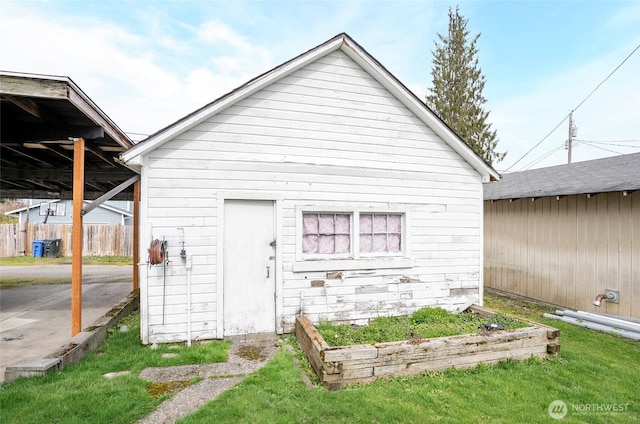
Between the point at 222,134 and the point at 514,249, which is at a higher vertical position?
the point at 222,134

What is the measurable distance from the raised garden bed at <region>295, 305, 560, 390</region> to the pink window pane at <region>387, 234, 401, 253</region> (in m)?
2.04

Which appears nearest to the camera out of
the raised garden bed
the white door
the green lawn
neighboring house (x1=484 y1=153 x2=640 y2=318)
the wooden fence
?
the green lawn

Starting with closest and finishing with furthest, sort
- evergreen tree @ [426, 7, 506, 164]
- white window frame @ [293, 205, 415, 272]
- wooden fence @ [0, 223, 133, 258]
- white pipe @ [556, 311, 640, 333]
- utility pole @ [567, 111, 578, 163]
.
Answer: white window frame @ [293, 205, 415, 272] → white pipe @ [556, 311, 640, 333] → wooden fence @ [0, 223, 133, 258] → utility pole @ [567, 111, 578, 163] → evergreen tree @ [426, 7, 506, 164]

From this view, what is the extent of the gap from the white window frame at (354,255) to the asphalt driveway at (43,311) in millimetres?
3849

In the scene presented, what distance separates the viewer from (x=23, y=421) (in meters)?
2.78

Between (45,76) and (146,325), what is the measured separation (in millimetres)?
3485

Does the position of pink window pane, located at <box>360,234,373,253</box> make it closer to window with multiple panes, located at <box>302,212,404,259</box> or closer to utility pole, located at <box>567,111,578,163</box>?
window with multiple panes, located at <box>302,212,404,259</box>

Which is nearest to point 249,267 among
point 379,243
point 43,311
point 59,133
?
point 379,243

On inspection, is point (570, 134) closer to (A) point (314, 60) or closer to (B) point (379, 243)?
(B) point (379, 243)

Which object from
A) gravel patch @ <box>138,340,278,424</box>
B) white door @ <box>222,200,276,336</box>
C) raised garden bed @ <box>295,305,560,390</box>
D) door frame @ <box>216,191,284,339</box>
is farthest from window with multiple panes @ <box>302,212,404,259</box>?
gravel patch @ <box>138,340,278,424</box>

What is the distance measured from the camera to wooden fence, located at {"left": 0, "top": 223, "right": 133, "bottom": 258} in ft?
58.4

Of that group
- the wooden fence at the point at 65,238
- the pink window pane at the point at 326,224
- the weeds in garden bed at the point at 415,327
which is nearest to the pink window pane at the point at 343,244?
the pink window pane at the point at 326,224

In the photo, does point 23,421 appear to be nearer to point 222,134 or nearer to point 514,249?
point 222,134

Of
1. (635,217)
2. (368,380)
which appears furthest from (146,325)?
(635,217)
